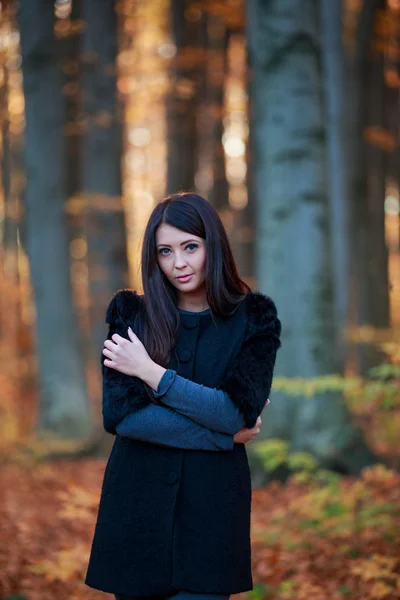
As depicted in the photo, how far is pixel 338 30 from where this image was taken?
12.5 meters

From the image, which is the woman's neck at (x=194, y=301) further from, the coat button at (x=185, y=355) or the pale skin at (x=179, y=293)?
the coat button at (x=185, y=355)

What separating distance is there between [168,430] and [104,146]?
→ 1010 cm

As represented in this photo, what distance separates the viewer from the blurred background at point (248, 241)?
19.0 ft

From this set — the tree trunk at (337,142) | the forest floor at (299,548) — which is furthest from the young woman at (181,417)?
the tree trunk at (337,142)

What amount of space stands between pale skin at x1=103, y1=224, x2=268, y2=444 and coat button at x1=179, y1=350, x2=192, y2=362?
0.52ft

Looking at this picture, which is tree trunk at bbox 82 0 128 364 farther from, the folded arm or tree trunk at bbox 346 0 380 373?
the folded arm

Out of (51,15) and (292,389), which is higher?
(51,15)

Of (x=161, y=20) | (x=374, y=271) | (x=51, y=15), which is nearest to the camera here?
(x=51, y=15)

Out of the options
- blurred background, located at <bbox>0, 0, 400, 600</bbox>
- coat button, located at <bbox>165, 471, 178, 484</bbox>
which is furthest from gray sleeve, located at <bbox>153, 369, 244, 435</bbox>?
blurred background, located at <bbox>0, 0, 400, 600</bbox>

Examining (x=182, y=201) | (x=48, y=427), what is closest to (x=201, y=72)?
(x=48, y=427)

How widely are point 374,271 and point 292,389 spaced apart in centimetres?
1027

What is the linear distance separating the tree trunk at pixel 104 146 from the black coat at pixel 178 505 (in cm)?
895

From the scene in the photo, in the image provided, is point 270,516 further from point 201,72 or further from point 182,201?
point 201,72

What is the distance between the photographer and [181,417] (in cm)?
300
